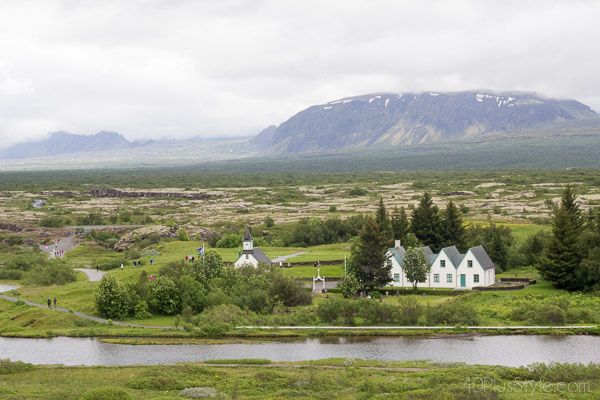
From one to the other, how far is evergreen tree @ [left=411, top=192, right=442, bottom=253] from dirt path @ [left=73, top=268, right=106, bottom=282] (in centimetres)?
4066

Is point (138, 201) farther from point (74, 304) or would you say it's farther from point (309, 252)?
point (74, 304)

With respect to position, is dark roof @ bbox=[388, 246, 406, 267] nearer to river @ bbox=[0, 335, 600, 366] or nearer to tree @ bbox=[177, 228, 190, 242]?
river @ bbox=[0, 335, 600, 366]

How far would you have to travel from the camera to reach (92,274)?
3428 inches

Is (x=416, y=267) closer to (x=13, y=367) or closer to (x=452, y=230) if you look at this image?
(x=452, y=230)

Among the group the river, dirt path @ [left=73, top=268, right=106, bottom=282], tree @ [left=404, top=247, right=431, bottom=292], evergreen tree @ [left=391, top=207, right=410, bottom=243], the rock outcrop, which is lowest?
dirt path @ [left=73, top=268, right=106, bottom=282]

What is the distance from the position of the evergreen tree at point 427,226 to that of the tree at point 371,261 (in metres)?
16.6

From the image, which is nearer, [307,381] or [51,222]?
[307,381]

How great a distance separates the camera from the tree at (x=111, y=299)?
2400 inches

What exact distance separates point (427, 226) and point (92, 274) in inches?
1747

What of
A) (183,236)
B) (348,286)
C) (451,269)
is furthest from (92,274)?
(451,269)

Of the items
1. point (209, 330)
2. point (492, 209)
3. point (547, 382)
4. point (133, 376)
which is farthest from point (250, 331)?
point (492, 209)

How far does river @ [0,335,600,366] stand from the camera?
148ft

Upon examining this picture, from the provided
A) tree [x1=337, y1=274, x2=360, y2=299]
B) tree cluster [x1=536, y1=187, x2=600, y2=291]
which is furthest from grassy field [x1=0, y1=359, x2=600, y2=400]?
tree cluster [x1=536, y1=187, x2=600, y2=291]

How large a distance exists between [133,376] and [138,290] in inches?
903
